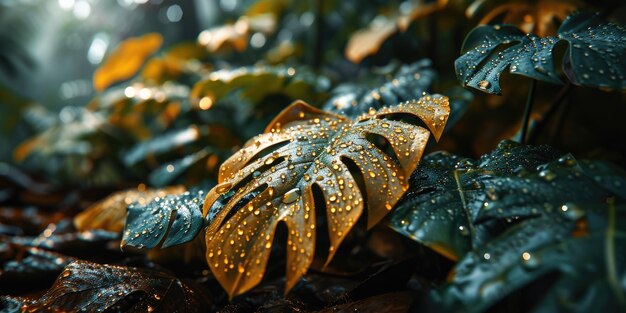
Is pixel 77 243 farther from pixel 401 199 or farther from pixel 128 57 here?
pixel 128 57

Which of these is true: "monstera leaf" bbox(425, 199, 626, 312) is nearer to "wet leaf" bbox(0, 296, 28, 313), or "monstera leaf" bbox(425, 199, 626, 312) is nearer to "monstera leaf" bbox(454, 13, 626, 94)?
"monstera leaf" bbox(454, 13, 626, 94)

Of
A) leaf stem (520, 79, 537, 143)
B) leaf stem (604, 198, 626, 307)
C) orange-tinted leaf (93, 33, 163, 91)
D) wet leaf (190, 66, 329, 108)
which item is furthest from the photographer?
orange-tinted leaf (93, 33, 163, 91)

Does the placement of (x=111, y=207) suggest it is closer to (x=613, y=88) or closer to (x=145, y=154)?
(x=145, y=154)

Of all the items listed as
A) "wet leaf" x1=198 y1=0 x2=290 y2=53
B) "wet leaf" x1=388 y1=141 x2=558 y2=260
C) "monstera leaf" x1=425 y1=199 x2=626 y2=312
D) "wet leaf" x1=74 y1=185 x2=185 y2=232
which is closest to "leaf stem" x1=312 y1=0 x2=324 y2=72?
"wet leaf" x1=198 y1=0 x2=290 y2=53

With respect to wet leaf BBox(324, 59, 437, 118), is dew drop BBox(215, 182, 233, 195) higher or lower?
higher

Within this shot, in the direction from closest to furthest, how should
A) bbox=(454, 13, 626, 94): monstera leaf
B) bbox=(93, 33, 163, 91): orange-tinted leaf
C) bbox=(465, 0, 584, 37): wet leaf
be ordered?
1. bbox=(454, 13, 626, 94): monstera leaf
2. bbox=(465, 0, 584, 37): wet leaf
3. bbox=(93, 33, 163, 91): orange-tinted leaf

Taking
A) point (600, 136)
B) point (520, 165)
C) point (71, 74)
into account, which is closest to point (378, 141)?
point (520, 165)

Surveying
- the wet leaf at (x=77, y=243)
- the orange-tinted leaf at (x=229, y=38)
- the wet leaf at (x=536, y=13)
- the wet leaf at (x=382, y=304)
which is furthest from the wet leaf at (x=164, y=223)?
the orange-tinted leaf at (x=229, y=38)
